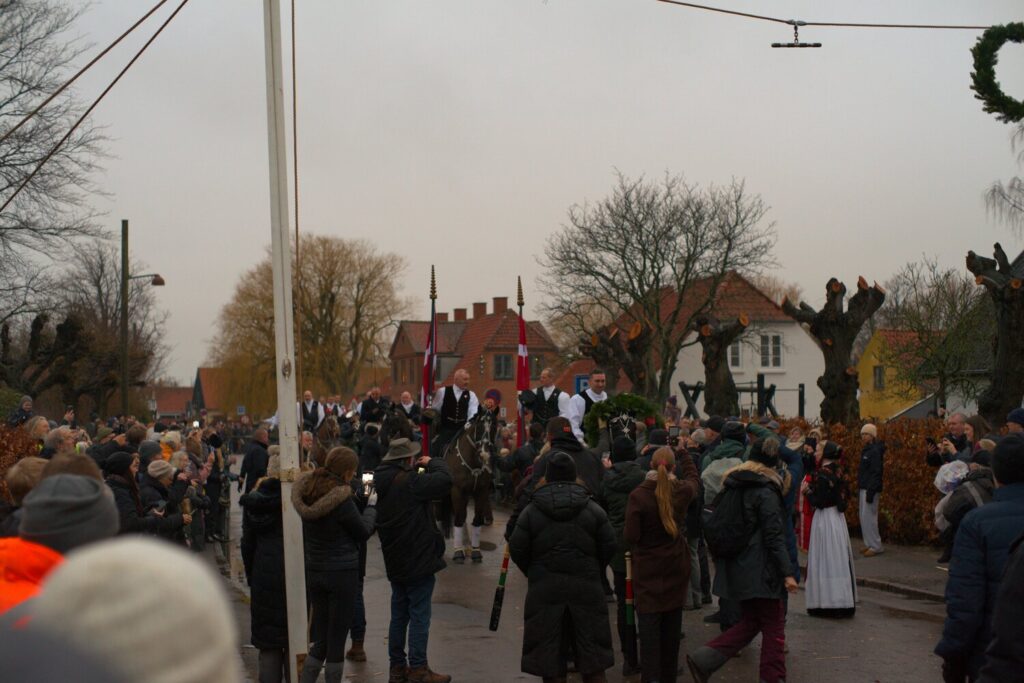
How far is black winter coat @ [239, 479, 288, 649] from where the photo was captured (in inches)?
319

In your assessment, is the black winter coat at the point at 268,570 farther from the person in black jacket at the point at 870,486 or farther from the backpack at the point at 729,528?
the person in black jacket at the point at 870,486

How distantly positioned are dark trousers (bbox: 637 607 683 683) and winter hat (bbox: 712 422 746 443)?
2.56 meters

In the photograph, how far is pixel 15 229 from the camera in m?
25.9

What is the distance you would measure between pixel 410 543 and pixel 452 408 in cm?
735

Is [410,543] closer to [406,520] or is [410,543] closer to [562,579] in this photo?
[406,520]

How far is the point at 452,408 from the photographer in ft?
55.1

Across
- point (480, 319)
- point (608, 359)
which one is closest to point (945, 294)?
point (608, 359)

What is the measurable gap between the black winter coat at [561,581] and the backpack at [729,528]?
3.25ft

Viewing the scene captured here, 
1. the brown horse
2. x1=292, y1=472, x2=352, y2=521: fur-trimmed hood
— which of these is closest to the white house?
the brown horse

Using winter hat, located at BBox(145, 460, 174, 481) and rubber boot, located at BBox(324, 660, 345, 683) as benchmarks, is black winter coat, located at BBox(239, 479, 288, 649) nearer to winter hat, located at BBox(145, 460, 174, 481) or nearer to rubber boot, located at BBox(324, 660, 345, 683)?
rubber boot, located at BBox(324, 660, 345, 683)

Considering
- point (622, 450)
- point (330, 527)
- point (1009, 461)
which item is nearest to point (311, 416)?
point (622, 450)

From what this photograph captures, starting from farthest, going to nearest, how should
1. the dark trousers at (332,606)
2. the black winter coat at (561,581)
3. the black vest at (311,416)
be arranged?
1. the black vest at (311,416)
2. the dark trousers at (332,606)
3. the black winter coat at (561,581)

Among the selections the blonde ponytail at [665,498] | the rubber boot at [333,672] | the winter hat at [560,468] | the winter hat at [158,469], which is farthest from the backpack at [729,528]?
the winter hat at [158,469]

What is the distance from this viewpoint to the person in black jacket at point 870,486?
17953 millimetres
